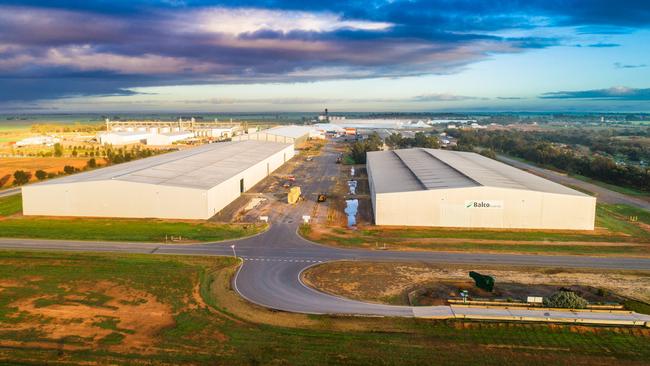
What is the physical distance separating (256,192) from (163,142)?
80.6 meters

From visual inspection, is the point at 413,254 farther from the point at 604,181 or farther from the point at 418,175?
the point at 604,181

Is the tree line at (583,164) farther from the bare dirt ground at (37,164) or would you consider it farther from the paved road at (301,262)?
the bare dirt ground at (37,164)

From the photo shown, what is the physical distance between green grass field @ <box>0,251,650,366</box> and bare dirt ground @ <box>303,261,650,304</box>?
4.37 meters

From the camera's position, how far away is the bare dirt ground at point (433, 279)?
28.6 metres

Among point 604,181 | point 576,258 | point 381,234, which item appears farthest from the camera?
point 604,181

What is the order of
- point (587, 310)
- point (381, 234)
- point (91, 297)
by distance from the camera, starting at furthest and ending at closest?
point (381, 234) → point (91, 297) → point (587, 310)

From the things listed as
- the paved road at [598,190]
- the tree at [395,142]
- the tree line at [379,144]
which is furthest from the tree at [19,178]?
the tree at [395,142]

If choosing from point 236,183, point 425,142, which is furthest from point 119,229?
point 425,142

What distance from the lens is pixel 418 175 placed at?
176ft

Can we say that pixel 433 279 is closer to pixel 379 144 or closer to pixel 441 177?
pixel 441 177

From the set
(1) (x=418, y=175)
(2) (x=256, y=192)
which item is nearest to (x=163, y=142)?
(2) (x=256, y=192)

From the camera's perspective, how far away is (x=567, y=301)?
25.8 meters

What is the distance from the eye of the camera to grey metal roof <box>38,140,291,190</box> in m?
49.0

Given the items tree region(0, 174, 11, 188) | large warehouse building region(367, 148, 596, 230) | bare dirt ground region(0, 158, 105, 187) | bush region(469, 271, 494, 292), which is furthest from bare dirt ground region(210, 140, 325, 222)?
bare dirt ground region(0, 158, 105, 187)
